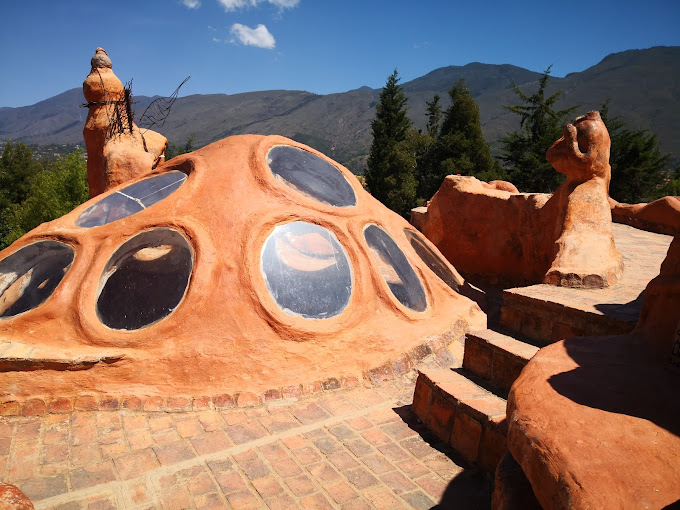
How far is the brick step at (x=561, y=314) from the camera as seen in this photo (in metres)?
3.49

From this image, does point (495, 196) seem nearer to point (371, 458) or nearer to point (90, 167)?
point (371, 458)

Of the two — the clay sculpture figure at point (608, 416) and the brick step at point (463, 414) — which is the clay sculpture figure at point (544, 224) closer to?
the brick step at point (463, 414)

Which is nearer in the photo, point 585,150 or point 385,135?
point 585,150

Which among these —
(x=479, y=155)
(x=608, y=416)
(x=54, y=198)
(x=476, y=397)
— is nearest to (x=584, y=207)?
(x=476, y=397)

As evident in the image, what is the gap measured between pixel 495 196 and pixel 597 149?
2534mm

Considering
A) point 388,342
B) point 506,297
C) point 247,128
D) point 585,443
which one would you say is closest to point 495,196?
point 506,297

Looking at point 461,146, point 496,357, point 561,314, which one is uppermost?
point 461,146

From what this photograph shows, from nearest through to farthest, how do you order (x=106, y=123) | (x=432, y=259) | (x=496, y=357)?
1. (x=496, y=357)
2. (x=432, y=259)
3. (x=106, y=123)

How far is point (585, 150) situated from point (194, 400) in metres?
5.38

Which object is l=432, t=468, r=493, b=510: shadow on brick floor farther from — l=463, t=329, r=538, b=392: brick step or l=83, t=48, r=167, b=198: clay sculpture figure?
l=83, t=48, r=167, b=198: clay sculpture figure

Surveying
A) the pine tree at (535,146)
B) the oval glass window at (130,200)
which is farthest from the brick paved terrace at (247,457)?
the pine tree at (535,146)

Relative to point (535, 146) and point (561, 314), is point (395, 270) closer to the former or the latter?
point (561, 314)

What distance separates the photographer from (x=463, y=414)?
10.4 ft

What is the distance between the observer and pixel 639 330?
2404mm
